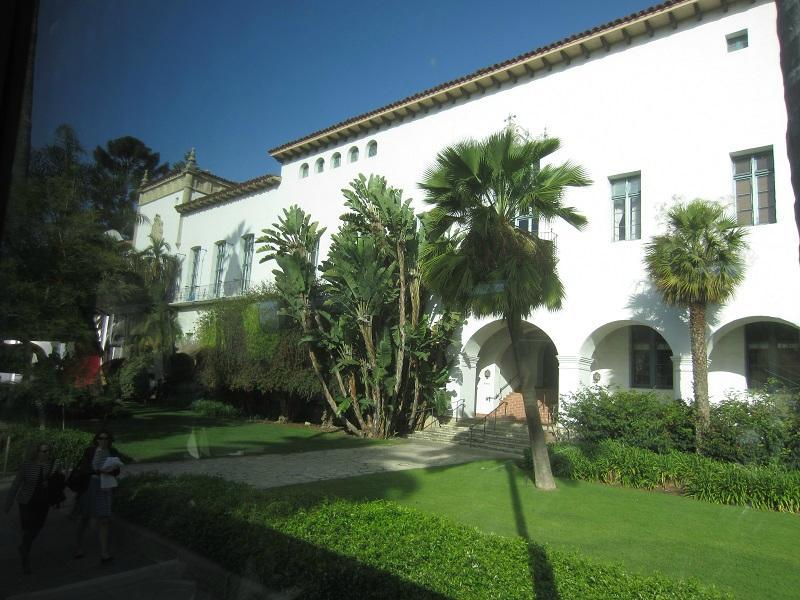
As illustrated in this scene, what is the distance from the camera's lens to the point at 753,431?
1050 cm

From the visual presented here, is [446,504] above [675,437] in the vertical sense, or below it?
below

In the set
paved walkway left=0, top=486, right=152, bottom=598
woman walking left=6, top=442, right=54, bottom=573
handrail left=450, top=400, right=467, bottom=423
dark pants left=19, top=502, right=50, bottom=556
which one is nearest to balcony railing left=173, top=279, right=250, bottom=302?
paved walkway left=0, top=486, right=152, bottom=598

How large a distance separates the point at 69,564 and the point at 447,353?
52.2ft

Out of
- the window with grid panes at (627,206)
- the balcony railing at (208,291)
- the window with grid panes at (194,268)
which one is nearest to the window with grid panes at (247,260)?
the balcony railing at (208,291)

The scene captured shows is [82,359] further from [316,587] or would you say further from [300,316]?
[300,316]

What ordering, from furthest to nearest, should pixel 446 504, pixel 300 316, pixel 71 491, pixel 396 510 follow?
pixel 300 316 → pixel 446 504 → pixel 396 510 → pixel 71 491

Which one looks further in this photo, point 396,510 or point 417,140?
point 417,140

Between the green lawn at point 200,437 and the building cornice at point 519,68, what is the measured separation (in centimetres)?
924

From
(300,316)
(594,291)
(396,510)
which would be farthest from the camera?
(300,316)

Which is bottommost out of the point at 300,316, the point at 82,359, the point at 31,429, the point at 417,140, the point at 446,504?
the point at 446,504

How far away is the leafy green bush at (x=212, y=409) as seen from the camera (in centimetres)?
1006

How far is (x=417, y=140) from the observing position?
66.8ft

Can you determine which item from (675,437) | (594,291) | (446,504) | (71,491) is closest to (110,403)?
(71,491)

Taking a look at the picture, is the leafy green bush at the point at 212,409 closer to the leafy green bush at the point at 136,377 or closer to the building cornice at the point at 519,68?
the leafy green bush at the point at 136,377
